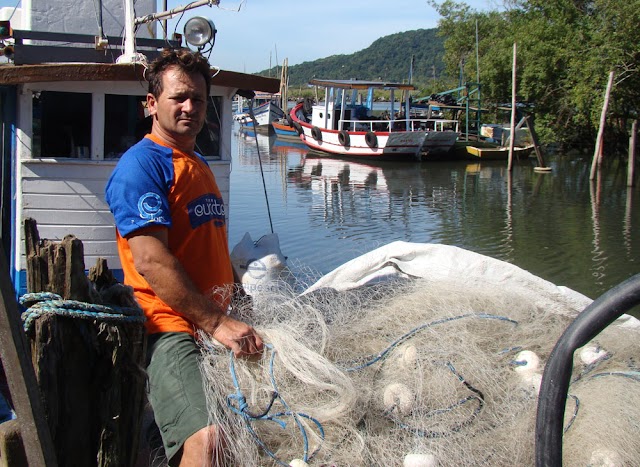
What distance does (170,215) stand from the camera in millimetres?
2576

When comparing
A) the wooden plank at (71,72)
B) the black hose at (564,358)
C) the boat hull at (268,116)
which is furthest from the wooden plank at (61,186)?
the boat hull at (268,116)

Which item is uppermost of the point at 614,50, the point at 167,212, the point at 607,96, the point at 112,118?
the point at 614,50

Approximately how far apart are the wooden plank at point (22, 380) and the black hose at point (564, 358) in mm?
1413

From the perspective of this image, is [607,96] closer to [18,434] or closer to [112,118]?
[112,118]

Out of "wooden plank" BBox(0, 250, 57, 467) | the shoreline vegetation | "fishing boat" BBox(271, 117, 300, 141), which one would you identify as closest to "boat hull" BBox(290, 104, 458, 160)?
the shoreline vegetation

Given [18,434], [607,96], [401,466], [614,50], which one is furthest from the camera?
[614,50]

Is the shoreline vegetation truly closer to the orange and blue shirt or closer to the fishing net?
the fishing net

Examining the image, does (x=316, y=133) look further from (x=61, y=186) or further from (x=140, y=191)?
(x=140, y=191)

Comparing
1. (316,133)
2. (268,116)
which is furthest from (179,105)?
(268,116)

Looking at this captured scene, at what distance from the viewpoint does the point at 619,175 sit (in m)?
21.5

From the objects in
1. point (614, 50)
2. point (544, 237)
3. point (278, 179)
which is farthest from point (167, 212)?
point (614, 50)

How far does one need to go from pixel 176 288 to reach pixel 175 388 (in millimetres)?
343

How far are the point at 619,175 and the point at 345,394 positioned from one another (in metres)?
21.2

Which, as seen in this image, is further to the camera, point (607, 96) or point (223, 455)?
point (607, 96)
